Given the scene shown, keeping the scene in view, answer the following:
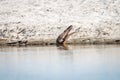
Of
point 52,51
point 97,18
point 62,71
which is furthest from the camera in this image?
point 97,18

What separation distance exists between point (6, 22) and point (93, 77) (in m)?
12.8

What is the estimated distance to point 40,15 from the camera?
2580cm

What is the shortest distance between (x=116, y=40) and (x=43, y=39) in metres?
3.29

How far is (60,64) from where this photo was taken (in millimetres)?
15781

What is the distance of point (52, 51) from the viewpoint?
2019 centimetres

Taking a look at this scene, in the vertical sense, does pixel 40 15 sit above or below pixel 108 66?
above

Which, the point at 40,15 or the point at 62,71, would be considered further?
the point at 40,15

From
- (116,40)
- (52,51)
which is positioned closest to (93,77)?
(52,51)

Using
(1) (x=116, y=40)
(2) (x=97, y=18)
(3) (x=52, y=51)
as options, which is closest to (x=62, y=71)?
(3) (x=52, y=51)

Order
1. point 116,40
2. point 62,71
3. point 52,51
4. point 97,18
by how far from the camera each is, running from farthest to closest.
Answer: point 97,18 < point 116,40 < point 52,51 < point 62,71

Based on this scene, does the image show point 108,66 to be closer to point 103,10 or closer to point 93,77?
point 93,77

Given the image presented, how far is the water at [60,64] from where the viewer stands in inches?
529

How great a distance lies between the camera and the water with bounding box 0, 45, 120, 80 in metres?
13.4

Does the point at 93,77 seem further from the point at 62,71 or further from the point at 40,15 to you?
the point at 40,15
